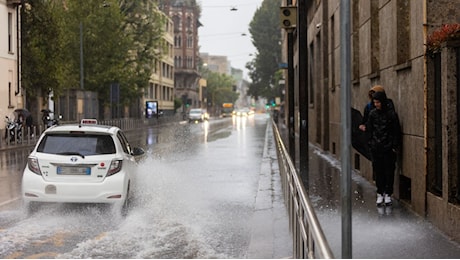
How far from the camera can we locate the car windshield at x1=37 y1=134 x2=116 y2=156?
377 inches

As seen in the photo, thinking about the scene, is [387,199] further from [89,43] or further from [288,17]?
[89,43]

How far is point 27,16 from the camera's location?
37000 mm

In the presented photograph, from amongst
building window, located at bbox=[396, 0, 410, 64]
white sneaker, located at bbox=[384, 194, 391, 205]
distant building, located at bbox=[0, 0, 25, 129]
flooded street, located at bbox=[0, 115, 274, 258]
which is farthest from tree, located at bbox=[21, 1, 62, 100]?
white sneaker, located at bbox=[384, 194, 391, 205]

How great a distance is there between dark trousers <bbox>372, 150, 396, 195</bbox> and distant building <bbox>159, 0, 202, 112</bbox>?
323ft

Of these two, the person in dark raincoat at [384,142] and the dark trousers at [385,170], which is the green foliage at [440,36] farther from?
the dark trousers at [385,170]

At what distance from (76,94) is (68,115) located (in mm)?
3021

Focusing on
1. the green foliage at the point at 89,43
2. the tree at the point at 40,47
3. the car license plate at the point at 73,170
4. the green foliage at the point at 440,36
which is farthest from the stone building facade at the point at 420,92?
the green foliage at the point at 89,43

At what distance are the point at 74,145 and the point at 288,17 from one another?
5490mm

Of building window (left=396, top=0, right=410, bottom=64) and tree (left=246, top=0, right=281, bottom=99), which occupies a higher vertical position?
tree (left=246, top=0, right=281, bottom=99)

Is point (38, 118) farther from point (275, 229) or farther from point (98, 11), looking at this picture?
point (275, 229)

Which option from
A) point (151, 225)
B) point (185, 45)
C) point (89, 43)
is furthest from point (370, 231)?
point (185, 45)

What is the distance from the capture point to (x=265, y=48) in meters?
83.0

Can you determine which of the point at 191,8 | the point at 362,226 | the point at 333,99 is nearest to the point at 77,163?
the point at 362,226

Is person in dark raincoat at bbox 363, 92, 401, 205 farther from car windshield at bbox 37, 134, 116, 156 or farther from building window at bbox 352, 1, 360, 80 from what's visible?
building window at bbox 352, 1, 360, 80
